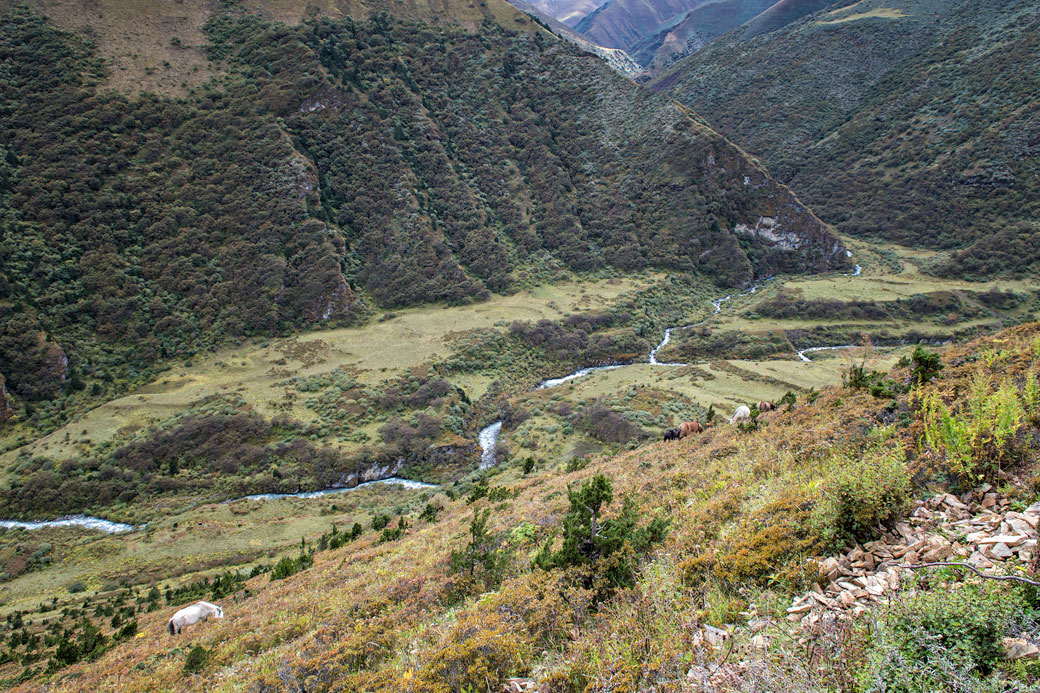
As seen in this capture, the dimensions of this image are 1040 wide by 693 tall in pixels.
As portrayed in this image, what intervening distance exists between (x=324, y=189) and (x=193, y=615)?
65.1 meters

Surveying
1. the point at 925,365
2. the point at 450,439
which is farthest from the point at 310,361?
the point at 925,365

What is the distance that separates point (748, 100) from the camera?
133 metres

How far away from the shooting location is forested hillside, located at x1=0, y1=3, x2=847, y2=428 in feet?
170

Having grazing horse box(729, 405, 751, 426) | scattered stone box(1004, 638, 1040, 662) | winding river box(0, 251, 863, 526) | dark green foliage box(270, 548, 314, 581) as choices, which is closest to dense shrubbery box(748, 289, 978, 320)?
winding river box(0, 251, 863, 526)

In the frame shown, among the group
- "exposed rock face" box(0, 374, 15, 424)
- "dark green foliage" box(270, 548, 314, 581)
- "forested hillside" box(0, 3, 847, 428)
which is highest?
"forested hillside" box(0, 3, 847, 428)

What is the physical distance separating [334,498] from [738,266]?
6754cm

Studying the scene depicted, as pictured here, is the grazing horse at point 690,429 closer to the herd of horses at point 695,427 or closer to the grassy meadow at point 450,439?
the herd of horses at point 695,427

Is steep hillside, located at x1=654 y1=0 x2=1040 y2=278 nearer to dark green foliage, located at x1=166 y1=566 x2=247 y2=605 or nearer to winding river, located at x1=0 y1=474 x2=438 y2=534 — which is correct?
winding river, located at x1=0 y1=474 x2=438 y2=534

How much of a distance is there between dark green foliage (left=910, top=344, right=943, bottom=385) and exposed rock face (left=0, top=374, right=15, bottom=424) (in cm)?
5859

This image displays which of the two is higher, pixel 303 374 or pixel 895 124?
pixel 895 124

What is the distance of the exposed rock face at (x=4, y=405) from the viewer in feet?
130

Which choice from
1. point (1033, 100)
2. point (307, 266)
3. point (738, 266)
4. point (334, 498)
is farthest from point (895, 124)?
point (334, 498)

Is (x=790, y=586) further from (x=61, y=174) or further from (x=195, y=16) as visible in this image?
(x=195, y=16)

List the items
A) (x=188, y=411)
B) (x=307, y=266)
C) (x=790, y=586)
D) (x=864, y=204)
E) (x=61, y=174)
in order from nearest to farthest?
(x=790, y=586) → (x=188, y=411) → (x=61, y=174) → (x=307, y=266) → (x=864, y=204)
